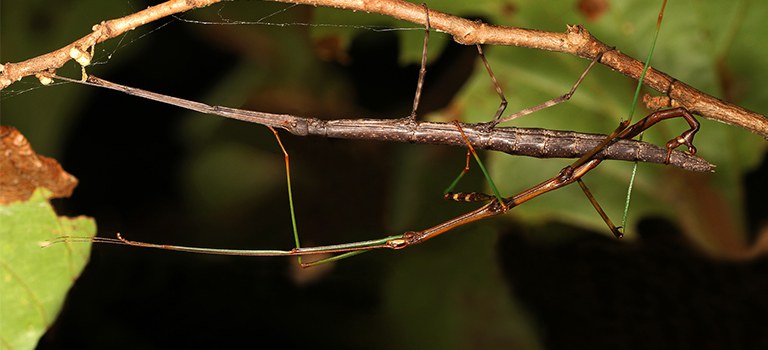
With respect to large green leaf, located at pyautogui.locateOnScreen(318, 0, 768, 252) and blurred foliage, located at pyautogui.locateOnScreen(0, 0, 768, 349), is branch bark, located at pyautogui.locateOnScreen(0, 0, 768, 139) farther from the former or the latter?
blurred foliage, located at pyautogui.locateOnScreen(0, 0, 768, 349)

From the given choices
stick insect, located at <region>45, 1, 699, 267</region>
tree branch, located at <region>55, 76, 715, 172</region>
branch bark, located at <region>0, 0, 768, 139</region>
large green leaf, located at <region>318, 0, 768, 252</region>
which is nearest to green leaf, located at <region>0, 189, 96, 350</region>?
stick insect, located at <region>45, 1, 699, 267</region>

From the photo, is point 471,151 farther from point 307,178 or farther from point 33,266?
point 33,266

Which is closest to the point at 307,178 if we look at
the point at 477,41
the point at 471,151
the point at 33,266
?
the point at 471,151

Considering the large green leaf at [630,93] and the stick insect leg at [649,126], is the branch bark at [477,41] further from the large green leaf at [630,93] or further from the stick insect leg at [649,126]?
the large green leaf at [630,93]

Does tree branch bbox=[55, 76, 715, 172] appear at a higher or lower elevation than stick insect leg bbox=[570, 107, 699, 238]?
higher

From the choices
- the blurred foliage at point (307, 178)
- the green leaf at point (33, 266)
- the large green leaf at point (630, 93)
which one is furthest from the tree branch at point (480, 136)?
the green leaf at point (33, 266)
